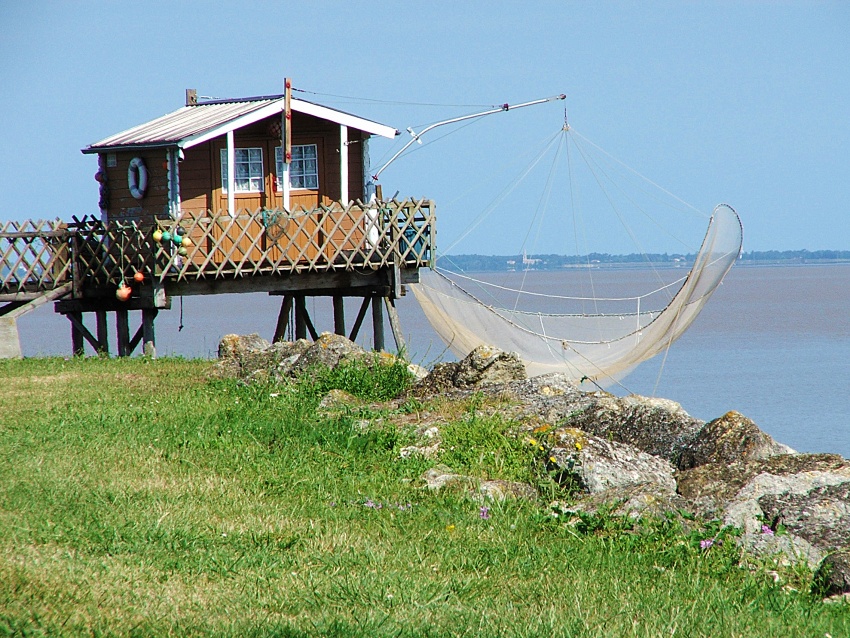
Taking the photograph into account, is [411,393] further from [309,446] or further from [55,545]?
[55,545]

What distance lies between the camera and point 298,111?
747 inches

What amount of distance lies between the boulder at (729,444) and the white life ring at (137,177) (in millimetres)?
13201

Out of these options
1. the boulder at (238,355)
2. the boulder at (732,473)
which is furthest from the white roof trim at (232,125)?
the boulder at (732,473)

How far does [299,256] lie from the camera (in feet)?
59.6

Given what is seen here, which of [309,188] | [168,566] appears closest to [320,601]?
[168,566]

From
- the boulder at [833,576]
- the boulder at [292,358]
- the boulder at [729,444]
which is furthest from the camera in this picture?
the boulder at [292,358]

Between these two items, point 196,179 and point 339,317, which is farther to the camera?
point 339,317

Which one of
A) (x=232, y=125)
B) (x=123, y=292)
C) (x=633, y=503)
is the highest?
(x=232, y=125)

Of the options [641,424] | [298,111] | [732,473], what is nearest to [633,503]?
[732,473]

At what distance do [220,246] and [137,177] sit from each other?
2.29 m

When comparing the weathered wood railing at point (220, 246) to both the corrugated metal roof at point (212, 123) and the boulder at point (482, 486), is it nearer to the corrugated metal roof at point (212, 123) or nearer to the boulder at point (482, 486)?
the corrugated metal roof at point (212, 123)

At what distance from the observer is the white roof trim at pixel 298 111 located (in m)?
18.0

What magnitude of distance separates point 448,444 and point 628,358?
9.79 m

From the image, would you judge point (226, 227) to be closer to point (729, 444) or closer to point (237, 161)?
point (237, 161)
